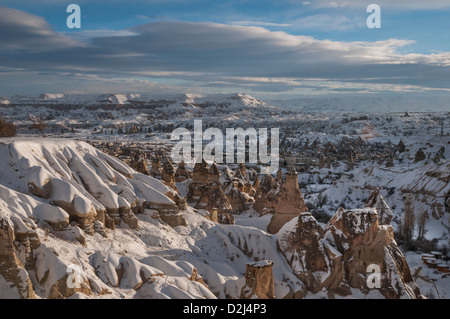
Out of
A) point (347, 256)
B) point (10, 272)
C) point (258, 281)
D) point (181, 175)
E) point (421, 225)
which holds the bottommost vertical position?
point (421, 225)

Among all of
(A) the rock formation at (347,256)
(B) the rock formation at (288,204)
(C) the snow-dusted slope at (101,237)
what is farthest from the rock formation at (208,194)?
(A) the rock formation at (347,256)

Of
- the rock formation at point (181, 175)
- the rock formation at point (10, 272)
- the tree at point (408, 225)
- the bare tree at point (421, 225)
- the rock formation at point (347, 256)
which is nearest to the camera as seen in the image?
the rock formation at point (10, 272)

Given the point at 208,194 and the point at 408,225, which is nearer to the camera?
the point at 208,194

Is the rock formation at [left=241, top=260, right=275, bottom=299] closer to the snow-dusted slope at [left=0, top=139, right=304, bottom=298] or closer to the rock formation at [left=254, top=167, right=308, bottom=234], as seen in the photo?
the snow-dusted slope at [left=0, top=139, right=304, bottom=298]

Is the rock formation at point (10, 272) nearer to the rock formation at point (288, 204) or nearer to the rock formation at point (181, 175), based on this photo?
the rock formation at point (288, 204)

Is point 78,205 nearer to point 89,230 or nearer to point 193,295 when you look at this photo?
point 89,230

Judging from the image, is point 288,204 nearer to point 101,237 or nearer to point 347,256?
point 347,256

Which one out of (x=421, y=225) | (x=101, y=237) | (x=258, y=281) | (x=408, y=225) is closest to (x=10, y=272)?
(x=101, y=237)

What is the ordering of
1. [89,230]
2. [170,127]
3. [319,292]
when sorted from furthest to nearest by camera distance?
[170,127] → [319,292] → [89,230]

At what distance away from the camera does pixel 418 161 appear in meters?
Result: 76.1

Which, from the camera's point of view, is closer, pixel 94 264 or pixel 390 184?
pixel 94 264

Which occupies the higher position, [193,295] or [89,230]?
[89,230]

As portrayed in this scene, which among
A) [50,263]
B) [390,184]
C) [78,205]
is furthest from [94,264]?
[390,184]

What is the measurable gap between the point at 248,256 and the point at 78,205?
30.8ft
